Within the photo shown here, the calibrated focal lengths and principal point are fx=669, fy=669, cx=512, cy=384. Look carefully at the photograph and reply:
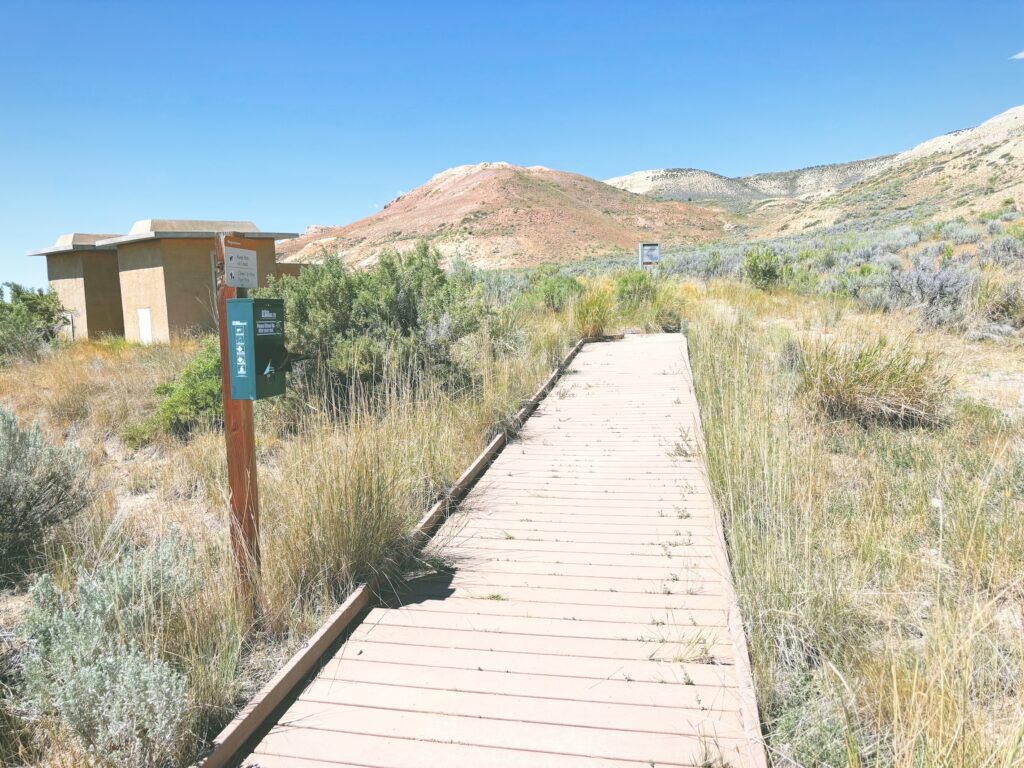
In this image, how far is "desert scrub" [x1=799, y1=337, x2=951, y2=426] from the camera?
6523 mm

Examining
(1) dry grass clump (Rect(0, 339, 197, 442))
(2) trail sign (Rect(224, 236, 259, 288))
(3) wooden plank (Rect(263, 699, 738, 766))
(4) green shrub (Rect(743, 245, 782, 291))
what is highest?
(4) green shrub (Rect(743, 245, 782, 291))

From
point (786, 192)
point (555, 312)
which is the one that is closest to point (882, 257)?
point (555, 312)

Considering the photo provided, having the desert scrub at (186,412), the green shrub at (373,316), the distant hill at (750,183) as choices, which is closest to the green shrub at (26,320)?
the desert scrub at (186,412)

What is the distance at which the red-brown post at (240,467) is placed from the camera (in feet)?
10.3

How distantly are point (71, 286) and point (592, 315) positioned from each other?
13913 mm

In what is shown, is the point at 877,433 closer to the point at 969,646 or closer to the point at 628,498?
the point at 628,498

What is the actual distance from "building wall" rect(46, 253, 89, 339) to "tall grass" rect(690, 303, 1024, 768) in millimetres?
17586

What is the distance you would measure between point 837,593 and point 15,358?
1500cm

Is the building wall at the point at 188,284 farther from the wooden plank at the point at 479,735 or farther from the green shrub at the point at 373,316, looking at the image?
the wooden plank at the point at 479,735

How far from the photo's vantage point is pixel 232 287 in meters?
3.12

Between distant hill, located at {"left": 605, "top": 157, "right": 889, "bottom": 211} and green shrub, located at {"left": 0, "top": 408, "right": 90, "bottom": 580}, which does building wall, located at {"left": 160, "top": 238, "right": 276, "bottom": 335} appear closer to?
green shrub, located at {"left": 0, "top": 408, "right": 90, "bottom": 580}

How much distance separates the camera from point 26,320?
15.0 metres

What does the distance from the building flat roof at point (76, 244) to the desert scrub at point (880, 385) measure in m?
16.4

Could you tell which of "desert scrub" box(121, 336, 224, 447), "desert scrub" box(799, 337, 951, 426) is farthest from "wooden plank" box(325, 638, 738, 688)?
"desert scrub" box(121, 336, 224, 447)
